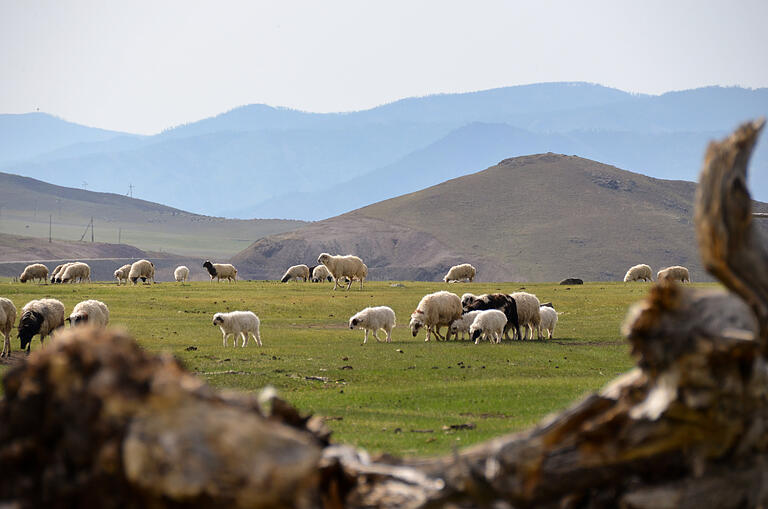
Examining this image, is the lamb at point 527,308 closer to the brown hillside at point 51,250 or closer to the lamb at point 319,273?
the lamb at point 319,273

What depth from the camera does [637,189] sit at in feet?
533

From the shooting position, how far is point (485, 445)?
5.10m

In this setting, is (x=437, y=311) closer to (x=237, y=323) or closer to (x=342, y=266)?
(x=237, y=323)

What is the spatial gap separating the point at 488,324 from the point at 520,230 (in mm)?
114948

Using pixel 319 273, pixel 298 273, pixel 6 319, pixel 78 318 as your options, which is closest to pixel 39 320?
pixel 6 319

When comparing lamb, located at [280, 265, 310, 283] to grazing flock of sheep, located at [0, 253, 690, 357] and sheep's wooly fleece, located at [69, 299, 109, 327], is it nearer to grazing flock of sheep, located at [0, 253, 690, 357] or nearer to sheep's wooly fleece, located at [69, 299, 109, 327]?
grazing flock of sheep, located at [0, 253, 690, 357]

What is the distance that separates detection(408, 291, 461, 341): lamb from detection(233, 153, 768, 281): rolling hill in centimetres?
9093

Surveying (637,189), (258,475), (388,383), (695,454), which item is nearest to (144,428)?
(258,475)

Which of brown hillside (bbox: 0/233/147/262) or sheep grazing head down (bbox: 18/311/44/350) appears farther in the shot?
brown hillside (bbox: 0/233/147/262)

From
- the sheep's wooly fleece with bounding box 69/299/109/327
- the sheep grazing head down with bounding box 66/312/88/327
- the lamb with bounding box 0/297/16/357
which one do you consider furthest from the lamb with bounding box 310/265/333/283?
the lamb with bounding box 0/297/16/357

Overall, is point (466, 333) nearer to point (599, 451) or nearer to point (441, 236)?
point (599, 451)

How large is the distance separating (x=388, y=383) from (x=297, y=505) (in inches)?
695

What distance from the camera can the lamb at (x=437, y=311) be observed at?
3162 centimetres

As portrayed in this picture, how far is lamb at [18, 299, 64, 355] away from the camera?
25031 mm
